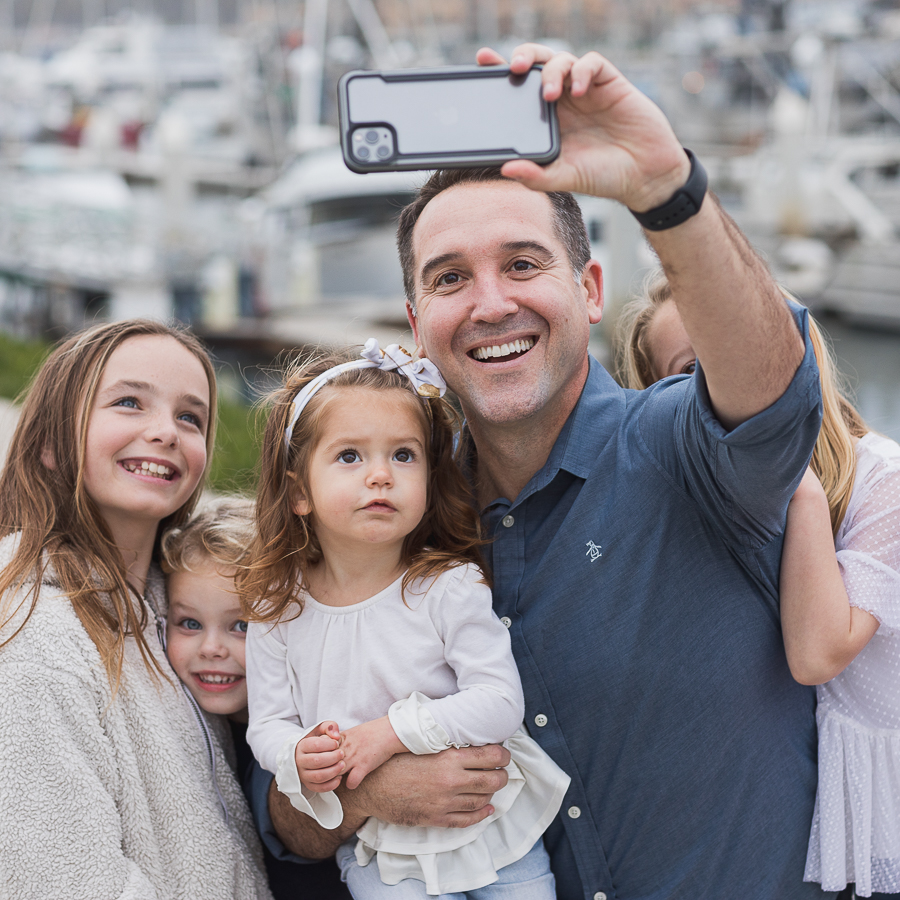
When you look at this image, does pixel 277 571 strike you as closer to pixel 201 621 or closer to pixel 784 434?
pixel 201 621

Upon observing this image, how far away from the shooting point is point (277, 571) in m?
2.45

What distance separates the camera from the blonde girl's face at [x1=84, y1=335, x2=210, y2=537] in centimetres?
256

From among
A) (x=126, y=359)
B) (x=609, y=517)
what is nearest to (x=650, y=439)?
(x=609, y=517)

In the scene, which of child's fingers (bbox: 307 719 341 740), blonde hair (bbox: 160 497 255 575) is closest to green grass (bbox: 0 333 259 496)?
blonde hair (bbox: 160 497 255 575)

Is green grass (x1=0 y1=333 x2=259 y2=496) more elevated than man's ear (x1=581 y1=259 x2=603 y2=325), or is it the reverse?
man's ear (x1=581 y1=259 x2=603 y2=325)

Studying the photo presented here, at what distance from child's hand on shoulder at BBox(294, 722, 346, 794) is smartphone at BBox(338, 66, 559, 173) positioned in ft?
3.99

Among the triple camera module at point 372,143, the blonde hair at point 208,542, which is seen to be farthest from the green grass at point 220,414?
the triple camera module at point 372,143

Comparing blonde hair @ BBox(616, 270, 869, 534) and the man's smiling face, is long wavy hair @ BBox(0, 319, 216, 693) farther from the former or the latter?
blonde hair @ BBox(616, 270, 869, 534)

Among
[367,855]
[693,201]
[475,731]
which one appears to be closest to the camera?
[693,201]

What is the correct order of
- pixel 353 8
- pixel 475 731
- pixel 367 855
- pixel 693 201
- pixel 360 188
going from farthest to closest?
pixel 353 8 < pixel 360 188 < pixel 367 855 < pixel 475 731 < pixel 693 201

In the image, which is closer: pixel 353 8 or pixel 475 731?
pixel 475 731

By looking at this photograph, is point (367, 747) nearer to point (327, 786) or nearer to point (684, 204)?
point (327, 786)

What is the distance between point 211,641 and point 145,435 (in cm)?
56

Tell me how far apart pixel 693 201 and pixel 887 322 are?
57.5 feet
